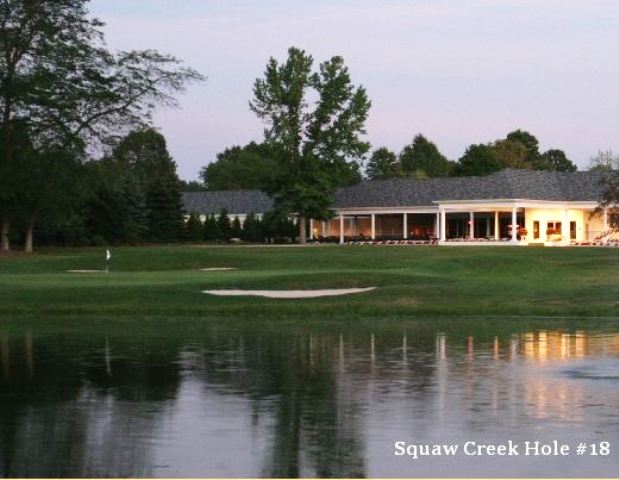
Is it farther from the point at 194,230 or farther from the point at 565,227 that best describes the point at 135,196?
the point at 565,227

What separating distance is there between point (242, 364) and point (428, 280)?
65.1 ft

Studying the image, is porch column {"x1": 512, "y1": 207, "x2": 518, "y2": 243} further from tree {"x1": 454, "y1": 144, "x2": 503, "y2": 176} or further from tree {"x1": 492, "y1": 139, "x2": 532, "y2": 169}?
tree {"x1": 492, "y1": 139, "x2": 532, "y2": 169}

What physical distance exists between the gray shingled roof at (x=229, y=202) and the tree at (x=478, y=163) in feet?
75.6

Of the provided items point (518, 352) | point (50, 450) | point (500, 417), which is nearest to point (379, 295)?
point (518, 352)

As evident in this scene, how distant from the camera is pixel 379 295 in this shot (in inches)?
1310

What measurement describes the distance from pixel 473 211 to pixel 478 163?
40.9 m

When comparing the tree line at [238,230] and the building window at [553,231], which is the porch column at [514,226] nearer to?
the building window at [553,231]

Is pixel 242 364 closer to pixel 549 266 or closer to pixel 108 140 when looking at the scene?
pixel 549 266

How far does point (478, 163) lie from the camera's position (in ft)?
426

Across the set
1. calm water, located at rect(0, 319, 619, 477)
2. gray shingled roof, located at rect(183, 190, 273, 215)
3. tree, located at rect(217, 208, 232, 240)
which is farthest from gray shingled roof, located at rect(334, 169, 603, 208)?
calm water, located at rect(0, 319, 619, 477)

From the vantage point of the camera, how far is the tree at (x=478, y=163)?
12950 centimetres

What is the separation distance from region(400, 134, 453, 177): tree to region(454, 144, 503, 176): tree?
32.4 metres

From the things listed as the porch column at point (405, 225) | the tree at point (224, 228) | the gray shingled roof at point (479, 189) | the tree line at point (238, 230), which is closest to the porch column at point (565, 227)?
the gray shingled roof at point (479, 189)

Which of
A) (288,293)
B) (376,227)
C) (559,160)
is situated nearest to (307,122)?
(376,227)
